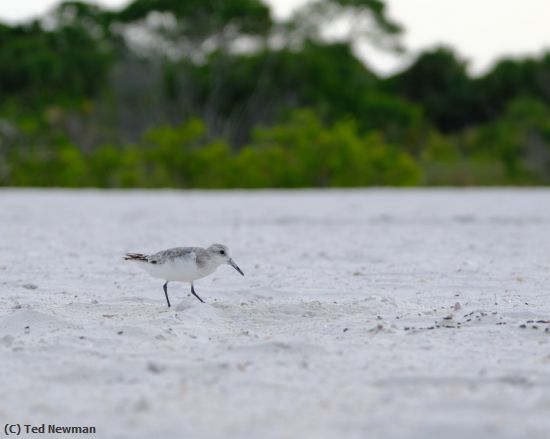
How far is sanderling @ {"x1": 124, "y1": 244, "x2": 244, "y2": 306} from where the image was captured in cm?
523

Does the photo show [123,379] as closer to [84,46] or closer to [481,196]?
[481,196]

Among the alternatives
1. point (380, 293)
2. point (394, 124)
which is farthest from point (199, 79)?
point (380, 293)

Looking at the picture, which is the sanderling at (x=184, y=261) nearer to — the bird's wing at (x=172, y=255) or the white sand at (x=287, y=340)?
the bird's wing at (x=172, y=255)

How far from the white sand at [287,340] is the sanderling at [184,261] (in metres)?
0.20

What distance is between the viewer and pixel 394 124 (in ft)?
113

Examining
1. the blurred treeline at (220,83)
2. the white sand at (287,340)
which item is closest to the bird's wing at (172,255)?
the white sand at (287,340)

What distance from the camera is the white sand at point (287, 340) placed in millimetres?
3248

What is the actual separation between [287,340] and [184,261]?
1.08 meters

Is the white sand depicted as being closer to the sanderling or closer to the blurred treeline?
the sanderling

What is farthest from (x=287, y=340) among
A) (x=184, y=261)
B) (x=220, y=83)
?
(x=220, y=83)

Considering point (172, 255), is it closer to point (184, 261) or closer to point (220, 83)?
point (184, 261)

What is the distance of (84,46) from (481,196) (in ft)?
75.6

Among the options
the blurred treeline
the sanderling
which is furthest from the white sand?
the blurred treeline

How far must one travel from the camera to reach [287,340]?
4.39 m
